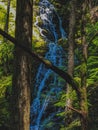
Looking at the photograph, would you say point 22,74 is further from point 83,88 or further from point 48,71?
point 48,71

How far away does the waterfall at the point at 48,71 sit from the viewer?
17203 millimetres

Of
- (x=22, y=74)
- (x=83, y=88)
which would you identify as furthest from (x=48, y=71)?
(x=83, y=88)

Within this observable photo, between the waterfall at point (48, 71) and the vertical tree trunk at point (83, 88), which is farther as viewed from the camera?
the waterfall at point (48, 71)

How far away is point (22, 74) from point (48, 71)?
548 inches

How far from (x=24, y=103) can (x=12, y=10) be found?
64.0 ft

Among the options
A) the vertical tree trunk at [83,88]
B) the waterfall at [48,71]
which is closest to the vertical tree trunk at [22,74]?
the vertical tree trunk at [83,88]

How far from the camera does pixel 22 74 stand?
577cm

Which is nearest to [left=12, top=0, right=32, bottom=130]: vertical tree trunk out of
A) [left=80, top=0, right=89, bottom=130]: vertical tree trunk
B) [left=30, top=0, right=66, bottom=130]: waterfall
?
[left=80, top=0, right=89, bottom=130]: vertical tree trunk

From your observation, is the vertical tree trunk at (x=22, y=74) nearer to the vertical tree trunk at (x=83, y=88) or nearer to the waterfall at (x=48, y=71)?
the vertical tree trunk at (x=83, y=88)

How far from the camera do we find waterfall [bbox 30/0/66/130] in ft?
56.4

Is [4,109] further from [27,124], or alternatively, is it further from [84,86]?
[84,86]

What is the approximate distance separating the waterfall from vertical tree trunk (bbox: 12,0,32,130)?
30.3 ft

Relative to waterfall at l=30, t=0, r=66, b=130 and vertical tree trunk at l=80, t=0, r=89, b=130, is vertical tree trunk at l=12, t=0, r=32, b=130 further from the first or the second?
waterfall at l=30, t=0, r=66, b=130

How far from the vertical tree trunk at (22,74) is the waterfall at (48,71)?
923cm
